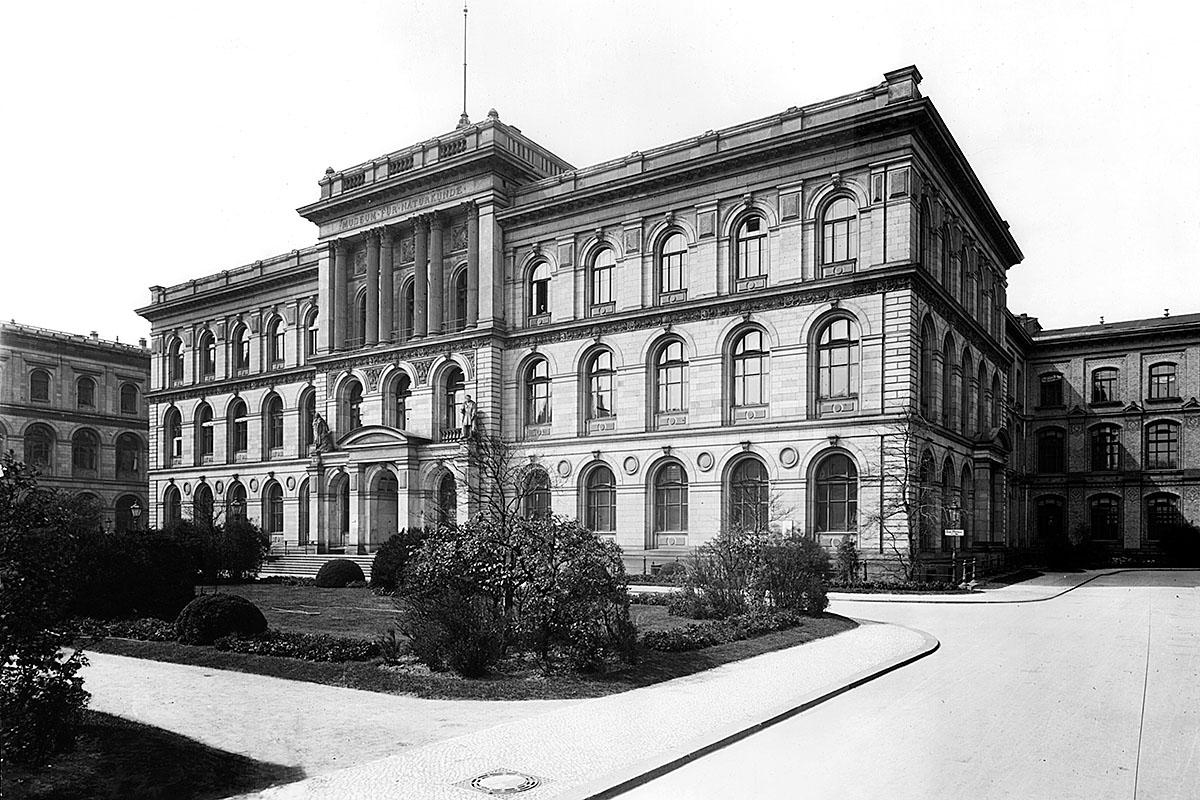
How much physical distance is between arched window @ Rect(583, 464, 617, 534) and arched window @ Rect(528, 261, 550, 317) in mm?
8851

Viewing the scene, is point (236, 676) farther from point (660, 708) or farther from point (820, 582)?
point (820, 582)

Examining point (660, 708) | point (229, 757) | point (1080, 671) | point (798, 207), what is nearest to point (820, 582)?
point (1080, 671)

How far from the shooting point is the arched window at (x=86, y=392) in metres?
73.1

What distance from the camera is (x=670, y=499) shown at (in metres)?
41.6

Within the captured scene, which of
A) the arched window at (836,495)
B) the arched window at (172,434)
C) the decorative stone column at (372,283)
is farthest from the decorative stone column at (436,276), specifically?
the arched window at (172,434)

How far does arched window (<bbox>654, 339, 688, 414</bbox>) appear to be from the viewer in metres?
41.8

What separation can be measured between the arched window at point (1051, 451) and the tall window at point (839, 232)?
35.5 m

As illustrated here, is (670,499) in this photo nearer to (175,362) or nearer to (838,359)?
(838,359)

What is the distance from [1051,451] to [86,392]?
7369 cm

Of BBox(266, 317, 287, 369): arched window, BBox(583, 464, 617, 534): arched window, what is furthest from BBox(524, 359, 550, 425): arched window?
BBox(266, 317, 287, 369): arched window

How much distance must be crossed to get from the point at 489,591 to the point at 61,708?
7.41 metres

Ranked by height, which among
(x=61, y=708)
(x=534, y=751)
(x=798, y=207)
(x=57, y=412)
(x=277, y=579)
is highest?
(x=798, y=207)

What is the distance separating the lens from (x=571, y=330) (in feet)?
147

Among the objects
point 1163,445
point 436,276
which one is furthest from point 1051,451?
point 436,276
